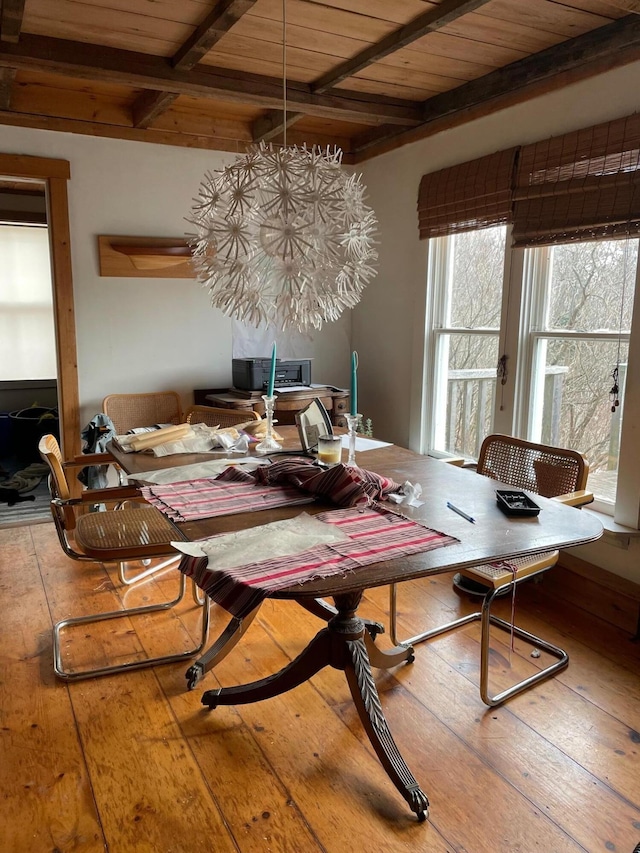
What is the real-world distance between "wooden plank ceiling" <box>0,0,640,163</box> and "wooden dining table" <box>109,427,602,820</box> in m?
1.70

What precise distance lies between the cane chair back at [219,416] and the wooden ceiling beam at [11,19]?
171cm

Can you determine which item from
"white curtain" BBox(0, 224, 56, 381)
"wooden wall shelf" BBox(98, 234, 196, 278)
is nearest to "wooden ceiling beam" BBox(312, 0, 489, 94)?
"wooden wall shelf" BBox(98, 234, 196, 278)

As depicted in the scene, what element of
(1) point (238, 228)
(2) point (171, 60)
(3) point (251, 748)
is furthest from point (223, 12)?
(3) point (251, 748)

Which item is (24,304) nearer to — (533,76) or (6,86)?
(6,86)

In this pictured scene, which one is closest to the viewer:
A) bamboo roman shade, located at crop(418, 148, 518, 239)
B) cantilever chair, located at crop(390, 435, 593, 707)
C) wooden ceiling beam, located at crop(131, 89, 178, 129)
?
cantilever chair, located at crop(390, 435, 593, 707)

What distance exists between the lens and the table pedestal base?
1696 mm

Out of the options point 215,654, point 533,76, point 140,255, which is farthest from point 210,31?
point 215,654

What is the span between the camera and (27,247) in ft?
19.4

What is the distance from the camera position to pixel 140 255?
12.4 ft

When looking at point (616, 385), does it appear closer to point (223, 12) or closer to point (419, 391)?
point (419, 391)

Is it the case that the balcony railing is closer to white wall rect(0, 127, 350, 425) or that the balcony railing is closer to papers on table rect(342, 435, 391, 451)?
papers on table rect(342, 435, 391, 451)

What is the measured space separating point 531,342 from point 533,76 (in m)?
1.19

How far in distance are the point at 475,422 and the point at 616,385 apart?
95 cm

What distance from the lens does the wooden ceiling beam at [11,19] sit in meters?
2.27
